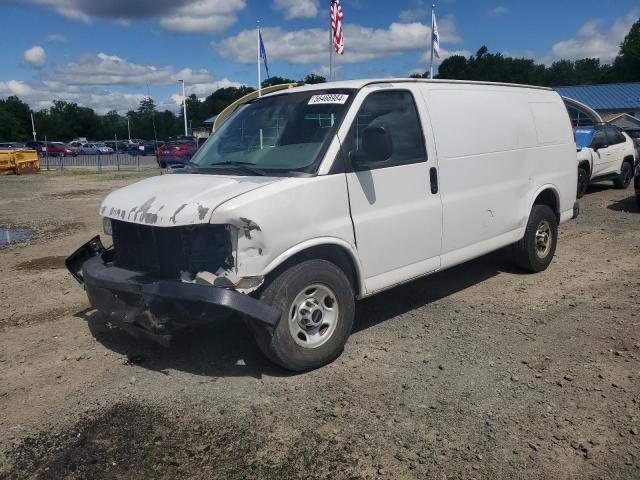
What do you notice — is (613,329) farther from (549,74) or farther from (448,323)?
(549,74)

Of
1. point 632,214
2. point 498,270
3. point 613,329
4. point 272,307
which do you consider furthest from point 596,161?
point 272,307

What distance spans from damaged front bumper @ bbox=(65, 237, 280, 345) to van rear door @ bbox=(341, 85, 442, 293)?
1162mm

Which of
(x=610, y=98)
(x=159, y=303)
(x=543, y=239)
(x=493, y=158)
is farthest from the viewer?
(x=610, y=98)

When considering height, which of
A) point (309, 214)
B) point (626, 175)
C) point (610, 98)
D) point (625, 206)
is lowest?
point (625, 206)

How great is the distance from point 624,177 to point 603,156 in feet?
5.37

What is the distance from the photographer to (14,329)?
5273mm

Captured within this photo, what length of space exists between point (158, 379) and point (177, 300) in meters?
0.87

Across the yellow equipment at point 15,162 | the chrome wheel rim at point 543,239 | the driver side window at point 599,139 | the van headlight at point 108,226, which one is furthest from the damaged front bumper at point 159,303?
the yellow equipment at point 15,162

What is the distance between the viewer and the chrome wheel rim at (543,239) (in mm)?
6543

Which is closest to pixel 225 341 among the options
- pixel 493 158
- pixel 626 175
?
pixel 493 158

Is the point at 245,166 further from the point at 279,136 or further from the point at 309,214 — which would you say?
the point at 309,214

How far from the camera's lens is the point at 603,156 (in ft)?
45.4

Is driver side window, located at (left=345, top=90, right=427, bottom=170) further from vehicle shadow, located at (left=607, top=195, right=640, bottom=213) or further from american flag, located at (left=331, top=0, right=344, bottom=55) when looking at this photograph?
american flag, located at (left=331, top=0, right=344, bottom=55)

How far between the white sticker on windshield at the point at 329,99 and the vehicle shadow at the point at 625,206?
9.21m
